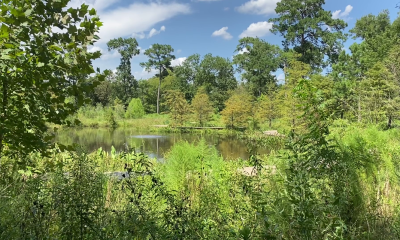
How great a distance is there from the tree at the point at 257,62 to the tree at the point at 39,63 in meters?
31.9

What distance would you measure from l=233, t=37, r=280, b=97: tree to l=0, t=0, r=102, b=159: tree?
31.9m

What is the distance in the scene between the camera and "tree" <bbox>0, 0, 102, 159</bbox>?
55.4 inches

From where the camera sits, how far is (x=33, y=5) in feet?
4.73

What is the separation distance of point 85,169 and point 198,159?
2453 millimetres

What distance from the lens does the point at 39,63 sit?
56.1 inches

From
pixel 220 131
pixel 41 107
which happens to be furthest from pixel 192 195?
pixel 220 131

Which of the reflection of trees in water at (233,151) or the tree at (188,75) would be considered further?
the tree at (188,75)

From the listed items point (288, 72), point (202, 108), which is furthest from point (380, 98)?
point (202, 108)

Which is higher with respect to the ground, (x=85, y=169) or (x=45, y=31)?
(x=45, y=31)

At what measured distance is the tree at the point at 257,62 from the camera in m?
33.6

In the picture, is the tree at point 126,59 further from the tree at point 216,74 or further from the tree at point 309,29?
the tree at point 309,29

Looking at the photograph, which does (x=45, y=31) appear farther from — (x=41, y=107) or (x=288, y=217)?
(x=288, y=217)

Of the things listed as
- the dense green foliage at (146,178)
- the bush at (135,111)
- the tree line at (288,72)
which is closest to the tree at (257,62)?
the tree line at (288,72)

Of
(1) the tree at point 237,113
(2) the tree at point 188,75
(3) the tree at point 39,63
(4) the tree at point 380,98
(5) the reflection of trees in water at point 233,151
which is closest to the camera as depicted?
(3) the tree at point 39,63
